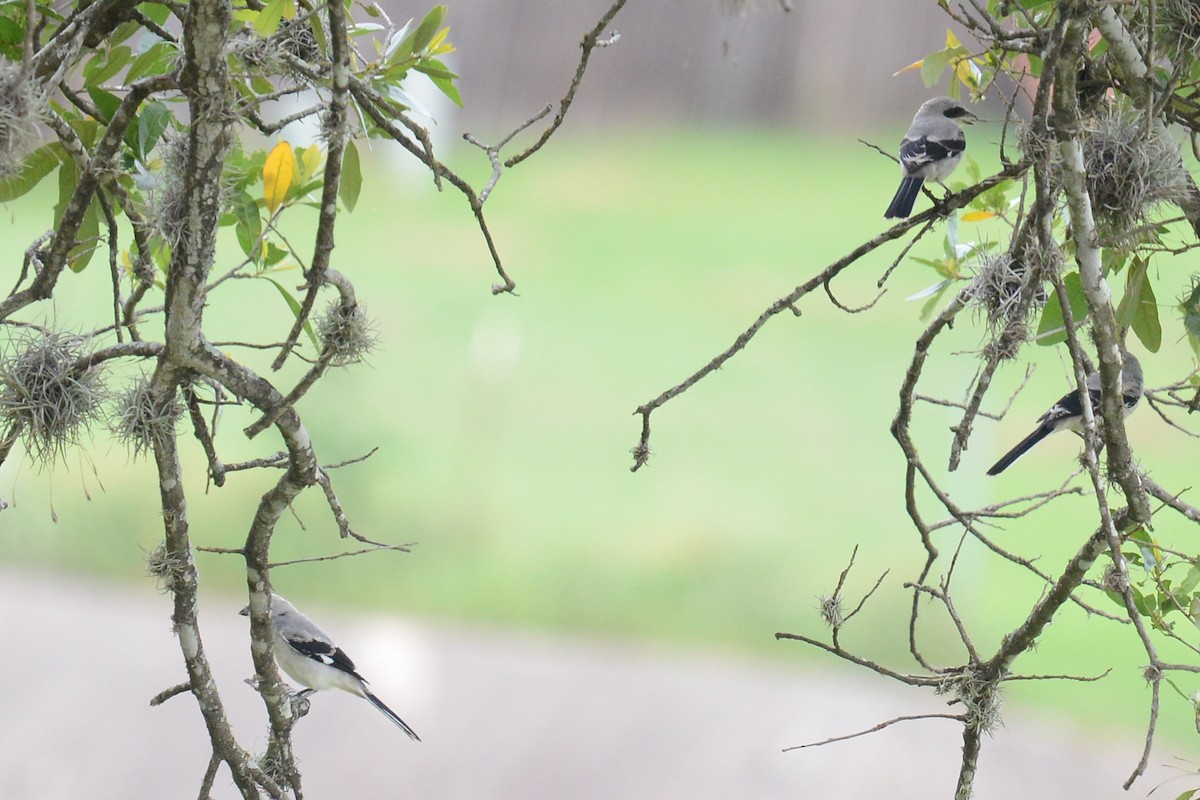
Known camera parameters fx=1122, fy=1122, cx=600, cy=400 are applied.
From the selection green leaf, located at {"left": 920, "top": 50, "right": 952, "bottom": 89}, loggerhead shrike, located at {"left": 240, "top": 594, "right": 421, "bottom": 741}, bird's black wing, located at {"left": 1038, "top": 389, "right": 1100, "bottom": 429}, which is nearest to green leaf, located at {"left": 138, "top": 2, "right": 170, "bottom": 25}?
green leaf, located at {"left": 920, "top": 50, "right": 952, "bottom": 89}

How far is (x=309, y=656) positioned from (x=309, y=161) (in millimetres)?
1314

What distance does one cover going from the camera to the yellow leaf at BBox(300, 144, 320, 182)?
121cm

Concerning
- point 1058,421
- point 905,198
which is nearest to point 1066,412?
point 1058,421

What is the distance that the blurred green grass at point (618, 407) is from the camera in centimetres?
386

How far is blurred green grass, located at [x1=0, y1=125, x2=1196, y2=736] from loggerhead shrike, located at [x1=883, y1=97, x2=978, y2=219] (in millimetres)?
1891

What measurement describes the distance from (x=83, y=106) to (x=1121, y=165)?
0.99 m

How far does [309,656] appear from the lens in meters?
2.25

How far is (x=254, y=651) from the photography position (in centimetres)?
118

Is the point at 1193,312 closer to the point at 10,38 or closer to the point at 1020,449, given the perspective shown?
the point at 1020,449

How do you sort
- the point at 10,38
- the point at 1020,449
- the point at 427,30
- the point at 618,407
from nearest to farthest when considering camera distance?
the point at 10,38 < the point at 427,30 < the point at 1020,449 < the point at 618,407

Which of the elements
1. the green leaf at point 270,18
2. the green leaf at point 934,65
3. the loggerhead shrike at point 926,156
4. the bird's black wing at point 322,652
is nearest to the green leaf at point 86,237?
the green leaf at point 270,18

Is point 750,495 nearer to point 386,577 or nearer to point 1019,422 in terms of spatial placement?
point 1019,422

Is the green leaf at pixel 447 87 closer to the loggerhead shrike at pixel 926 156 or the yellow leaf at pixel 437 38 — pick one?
the yellow leaf at pixel 437 38

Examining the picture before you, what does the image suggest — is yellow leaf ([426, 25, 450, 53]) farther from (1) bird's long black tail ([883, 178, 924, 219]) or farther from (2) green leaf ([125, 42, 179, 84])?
(1) bird's long black tail ([883, 178, 924, 219])
